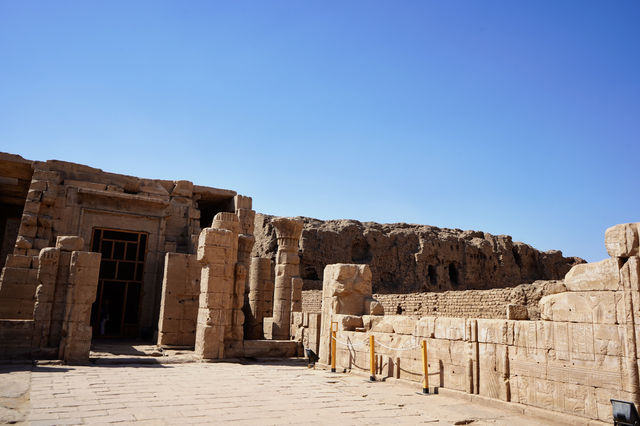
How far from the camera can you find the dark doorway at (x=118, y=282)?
1519 centimetres

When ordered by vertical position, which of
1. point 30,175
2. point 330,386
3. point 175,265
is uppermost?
point 30,175

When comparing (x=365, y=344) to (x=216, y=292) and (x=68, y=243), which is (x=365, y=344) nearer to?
(x=216, y=292)

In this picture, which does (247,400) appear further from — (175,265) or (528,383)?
(175,265)

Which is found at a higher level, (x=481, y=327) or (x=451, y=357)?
(x=481, y=327)

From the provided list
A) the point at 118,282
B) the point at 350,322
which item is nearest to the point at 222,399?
the point at 350,322

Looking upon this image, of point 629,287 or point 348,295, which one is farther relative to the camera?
point 348,295

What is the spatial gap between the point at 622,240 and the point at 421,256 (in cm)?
2646

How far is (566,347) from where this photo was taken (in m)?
6.07

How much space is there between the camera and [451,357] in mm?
7543

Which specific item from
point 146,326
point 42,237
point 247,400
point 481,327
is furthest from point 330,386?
point 42,237

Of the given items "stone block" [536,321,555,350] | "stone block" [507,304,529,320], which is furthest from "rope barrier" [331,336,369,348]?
"stone block" [536,321,555,350]

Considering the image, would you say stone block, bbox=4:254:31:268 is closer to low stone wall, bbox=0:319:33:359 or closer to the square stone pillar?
low stone wall, bbox=0:319:33:359

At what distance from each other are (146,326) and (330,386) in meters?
8.69

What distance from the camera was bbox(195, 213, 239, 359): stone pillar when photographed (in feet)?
37.2
